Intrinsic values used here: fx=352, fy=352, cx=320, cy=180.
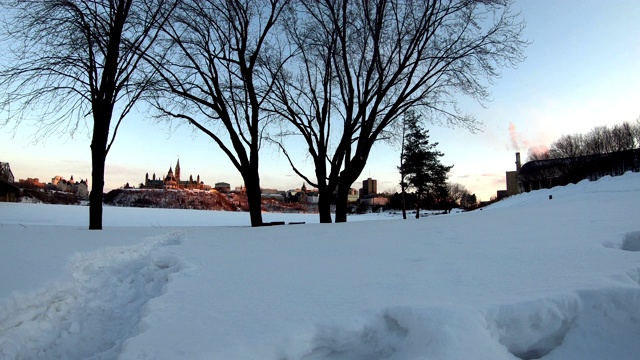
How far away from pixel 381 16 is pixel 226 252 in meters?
9.91

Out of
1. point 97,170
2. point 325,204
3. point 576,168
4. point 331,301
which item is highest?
point 576,168

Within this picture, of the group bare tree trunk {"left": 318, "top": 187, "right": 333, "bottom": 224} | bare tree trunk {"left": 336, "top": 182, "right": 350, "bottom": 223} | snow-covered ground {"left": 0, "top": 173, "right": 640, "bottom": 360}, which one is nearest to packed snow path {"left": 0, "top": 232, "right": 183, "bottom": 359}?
snow-covered ground {"left": 0, "top": 173, "right": 640, "bottom": 360}

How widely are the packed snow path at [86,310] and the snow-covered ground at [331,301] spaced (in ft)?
0.05

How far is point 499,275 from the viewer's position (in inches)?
156

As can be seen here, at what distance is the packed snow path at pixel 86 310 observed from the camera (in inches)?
131

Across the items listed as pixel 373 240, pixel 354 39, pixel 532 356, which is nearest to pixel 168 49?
pixel 354 39

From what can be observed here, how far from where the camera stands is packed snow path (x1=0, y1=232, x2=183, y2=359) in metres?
3.32

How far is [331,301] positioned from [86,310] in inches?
116

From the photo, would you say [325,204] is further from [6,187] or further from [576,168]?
[6,187]

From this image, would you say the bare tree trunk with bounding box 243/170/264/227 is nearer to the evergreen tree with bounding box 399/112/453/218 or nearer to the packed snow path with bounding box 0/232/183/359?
the packed snow path with bounding box 0/232/183/359

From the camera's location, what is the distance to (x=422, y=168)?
144 ft

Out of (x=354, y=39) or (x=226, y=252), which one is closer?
(x=226, y=252)

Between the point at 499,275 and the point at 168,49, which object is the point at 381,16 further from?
the point at 499,275

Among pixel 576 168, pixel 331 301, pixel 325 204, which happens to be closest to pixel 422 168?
pixel 576 168
